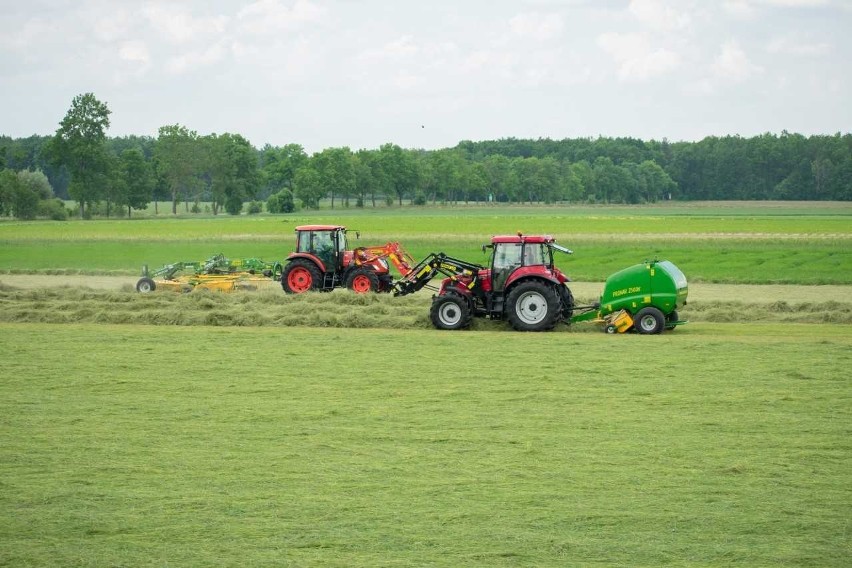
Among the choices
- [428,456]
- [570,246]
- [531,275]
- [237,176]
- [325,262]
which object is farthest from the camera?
[237,176]

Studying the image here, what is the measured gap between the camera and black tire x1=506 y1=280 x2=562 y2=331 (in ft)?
76.6

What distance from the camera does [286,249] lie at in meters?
59.8

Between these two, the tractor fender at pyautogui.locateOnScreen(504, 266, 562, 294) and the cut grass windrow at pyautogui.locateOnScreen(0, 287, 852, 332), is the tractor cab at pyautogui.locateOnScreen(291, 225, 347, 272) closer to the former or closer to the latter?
the cut grass windrow at pyautogui.locateOnScreen(0, 287, 852, 332)

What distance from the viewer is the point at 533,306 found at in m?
23.7

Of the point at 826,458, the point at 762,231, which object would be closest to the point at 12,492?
the point at 826,458

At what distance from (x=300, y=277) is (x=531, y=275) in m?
9.72

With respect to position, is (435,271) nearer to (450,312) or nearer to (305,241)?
(450,312)

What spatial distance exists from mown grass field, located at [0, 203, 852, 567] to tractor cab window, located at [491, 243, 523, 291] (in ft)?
4.70

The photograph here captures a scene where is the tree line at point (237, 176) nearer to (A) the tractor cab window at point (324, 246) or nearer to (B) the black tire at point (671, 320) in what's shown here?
(A) the tractor cab window at point (324, 246)

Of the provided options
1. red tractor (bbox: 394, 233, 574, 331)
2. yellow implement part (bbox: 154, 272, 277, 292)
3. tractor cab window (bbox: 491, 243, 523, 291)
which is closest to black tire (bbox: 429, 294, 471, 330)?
red tractor (bbox: 394, 233, 574, 331)

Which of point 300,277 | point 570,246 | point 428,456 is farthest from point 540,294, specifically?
point 570,246

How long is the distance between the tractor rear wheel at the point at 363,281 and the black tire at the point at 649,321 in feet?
28.6

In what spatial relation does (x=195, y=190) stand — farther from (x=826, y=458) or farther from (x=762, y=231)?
(x=826, y=458)

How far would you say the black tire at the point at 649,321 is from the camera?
914 inches
